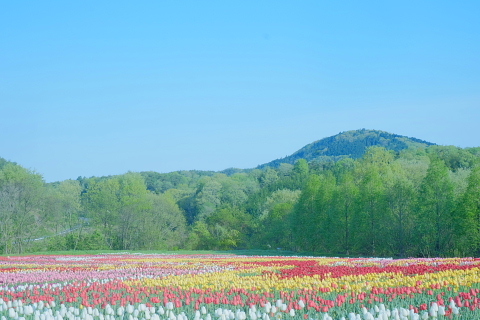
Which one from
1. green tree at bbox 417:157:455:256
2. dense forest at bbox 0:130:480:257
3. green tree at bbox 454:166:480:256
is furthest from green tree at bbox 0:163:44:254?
green tree at bbox 454:166:480:256

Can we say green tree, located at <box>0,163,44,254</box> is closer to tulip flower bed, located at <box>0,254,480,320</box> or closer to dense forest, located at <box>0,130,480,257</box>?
dense forest, located at <box>0,130,480,257</box>

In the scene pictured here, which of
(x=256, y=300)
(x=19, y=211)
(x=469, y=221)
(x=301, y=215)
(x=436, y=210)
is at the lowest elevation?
(x=256, y=300)

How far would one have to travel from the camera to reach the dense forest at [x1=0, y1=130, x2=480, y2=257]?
123 feet

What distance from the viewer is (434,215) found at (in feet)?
122

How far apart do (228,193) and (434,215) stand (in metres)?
64.6

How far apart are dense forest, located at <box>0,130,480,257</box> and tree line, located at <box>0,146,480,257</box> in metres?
0.10

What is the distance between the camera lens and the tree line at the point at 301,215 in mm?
37562

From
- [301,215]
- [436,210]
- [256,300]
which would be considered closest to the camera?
[256,300]

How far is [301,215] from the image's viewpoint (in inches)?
2073

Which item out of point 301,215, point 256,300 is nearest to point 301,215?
point 301,215

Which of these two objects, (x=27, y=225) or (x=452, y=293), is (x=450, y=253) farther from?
(x=27, y=225)

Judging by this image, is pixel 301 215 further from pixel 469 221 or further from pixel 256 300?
pixel 256 300

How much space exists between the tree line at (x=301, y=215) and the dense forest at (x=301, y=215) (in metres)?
0.10

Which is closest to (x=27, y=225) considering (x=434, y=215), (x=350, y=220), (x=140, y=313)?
(x=350, y=220)
